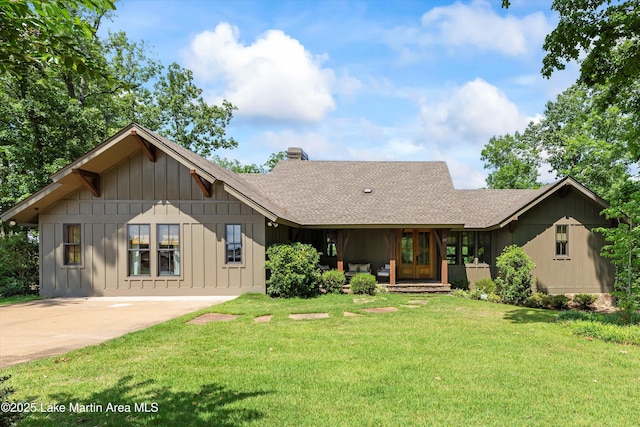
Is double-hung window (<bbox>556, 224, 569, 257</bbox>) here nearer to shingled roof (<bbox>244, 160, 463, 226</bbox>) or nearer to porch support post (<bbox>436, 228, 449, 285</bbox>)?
shingled roof (<bbox>244, 160, 463, 226</bbox>)

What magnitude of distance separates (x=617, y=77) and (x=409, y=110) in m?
6.75

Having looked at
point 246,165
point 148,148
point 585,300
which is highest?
point 246,165

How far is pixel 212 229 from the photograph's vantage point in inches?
557

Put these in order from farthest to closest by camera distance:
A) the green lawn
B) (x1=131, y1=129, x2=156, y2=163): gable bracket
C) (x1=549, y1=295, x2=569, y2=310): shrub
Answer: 1. (x1=549, y1=295, x2=569, y2=310): shrub
2. (x1=131, y1=129, x2=156, y2=163): gable bracket
3. the green lawn

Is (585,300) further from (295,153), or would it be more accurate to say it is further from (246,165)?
(246,165)

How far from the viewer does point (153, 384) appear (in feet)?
16.9

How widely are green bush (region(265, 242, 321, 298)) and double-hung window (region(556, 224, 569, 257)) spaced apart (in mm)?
10492

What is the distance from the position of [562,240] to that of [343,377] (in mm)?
14411

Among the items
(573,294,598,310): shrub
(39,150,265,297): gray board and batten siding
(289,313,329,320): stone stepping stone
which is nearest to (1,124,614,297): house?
(39,150,265,297): gray board and batten siding

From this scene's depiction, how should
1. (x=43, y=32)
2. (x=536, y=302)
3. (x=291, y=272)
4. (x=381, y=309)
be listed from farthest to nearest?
1. (x=536, y=302)
2. (x=291, y=272)
3. (x=381, y=309)
4. (x=43, y=32)

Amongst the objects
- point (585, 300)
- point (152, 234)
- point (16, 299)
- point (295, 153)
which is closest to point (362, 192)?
point (295, 153)

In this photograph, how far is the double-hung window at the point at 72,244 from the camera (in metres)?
14.3

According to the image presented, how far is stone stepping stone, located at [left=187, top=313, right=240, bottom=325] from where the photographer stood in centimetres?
947

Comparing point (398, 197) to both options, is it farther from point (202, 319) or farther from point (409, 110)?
point (202, 319)
